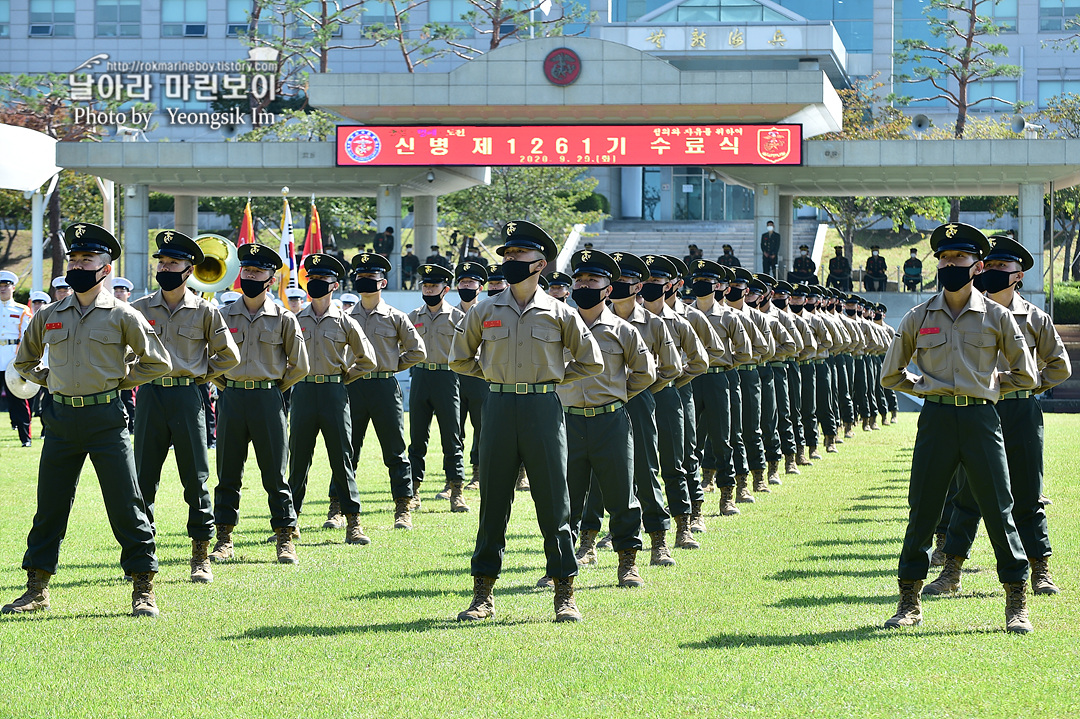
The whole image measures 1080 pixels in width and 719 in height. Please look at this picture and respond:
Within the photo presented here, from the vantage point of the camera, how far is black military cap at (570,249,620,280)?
9789mm

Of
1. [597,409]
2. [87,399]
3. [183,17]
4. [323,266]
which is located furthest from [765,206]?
[183,17]

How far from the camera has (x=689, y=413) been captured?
1251 centimetres

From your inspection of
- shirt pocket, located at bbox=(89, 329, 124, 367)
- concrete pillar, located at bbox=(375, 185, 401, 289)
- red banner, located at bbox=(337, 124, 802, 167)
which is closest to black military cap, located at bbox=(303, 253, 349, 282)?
shirt pocket, located at bbox=(89, 329, 124, 367)

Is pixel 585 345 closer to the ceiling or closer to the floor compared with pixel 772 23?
closer to the floor

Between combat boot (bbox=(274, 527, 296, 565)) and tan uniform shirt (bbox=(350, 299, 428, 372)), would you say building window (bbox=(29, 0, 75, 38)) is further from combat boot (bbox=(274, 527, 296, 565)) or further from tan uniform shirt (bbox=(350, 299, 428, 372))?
combat boot (bbox=(274, 527, 296, 565))

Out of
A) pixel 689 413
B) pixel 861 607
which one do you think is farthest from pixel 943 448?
pixel 689 413

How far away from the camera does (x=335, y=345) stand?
1234 cm

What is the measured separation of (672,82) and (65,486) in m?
28.3

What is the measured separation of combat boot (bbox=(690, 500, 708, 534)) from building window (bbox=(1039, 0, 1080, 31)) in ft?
225

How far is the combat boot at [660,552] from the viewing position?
11250 millimetres

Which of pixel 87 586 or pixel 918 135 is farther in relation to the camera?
pixel 918 135

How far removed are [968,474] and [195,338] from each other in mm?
5414

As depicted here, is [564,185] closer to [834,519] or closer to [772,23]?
[772,23]

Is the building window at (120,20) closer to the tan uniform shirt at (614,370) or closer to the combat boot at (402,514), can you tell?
the combat boot at (402,514)
